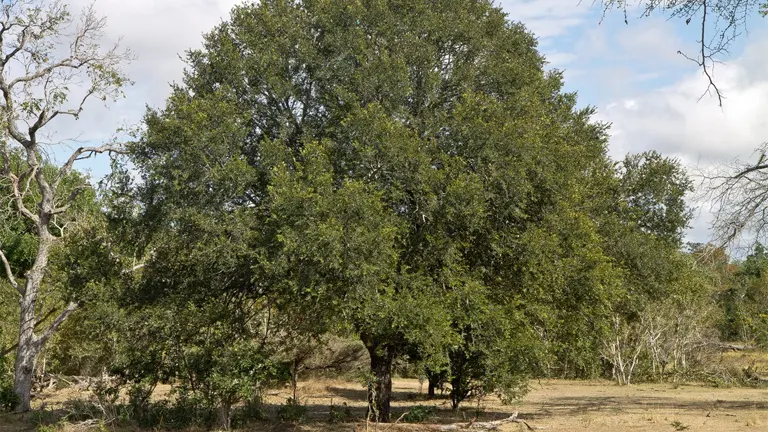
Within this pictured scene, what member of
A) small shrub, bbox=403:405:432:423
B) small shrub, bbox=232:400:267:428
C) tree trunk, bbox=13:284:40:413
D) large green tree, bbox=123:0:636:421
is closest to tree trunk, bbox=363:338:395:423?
large green tree, bbox=123:0:636:421

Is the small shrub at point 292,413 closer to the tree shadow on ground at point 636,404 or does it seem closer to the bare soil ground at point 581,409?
the bare soil ground at point 581,409

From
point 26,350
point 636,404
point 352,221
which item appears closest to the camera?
point 352,221

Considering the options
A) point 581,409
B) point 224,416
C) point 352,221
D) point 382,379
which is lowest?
point 581,409

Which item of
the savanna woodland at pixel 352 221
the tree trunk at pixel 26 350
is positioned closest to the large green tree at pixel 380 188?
the savanna woodland at pixel 352 221

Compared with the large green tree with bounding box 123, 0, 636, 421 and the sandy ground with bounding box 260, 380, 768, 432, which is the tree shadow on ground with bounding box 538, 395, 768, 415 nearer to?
the sandy ground with bounding box 260, 380, 768, 432

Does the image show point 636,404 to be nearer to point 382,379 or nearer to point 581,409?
point 581,409

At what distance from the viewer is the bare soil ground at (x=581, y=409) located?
17.4m

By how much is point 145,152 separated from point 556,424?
12.0 metres

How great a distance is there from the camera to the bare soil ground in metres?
17.4

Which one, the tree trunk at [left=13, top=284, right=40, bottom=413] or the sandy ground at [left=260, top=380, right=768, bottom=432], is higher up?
the tree trunk at [left=13, top=284, right=40, bottom=413]

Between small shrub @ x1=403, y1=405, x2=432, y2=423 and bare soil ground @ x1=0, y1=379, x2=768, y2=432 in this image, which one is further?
small shrub @ x1=403, y1=405, x2=432, y2=423

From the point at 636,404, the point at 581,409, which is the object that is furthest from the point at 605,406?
the point at 581,409

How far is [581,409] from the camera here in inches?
886

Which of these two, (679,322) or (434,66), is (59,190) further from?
(679,322)
